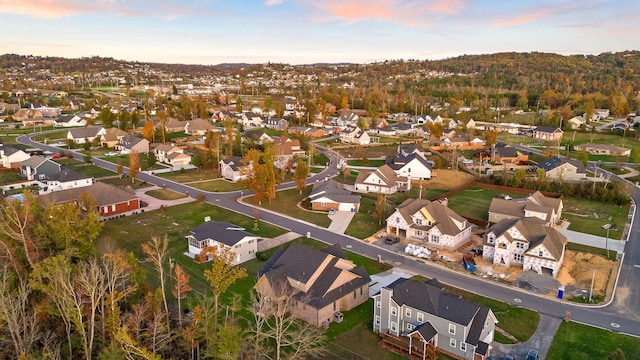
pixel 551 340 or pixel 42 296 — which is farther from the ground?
pixel 42 296

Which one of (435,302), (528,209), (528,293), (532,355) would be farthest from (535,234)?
(435,302)

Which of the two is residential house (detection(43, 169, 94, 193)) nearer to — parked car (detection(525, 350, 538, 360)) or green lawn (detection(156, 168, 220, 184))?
green lawn (detection(156, 168, 220, 184))

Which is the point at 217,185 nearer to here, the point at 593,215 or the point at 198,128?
the point at 593,215

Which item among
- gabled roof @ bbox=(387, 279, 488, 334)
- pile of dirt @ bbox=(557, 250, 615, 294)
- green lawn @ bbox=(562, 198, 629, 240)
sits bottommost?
green lawn @ bbox=(562, 198, 629, 240)

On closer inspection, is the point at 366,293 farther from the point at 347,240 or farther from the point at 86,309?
the point at 86,309

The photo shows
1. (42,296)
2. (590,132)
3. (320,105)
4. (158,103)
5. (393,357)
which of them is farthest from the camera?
(158,103)

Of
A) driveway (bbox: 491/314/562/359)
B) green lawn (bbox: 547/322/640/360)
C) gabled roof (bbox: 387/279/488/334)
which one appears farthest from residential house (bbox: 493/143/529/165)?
gabled roof (bbox: 387/279/488/334)

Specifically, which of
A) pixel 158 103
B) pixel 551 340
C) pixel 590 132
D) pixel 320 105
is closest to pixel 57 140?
pixel 158 103
